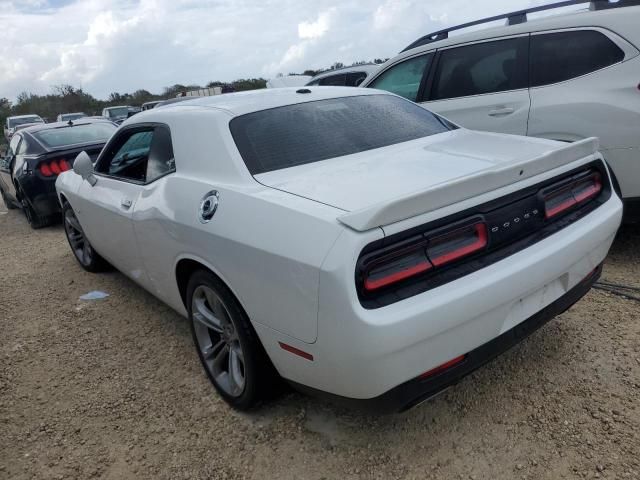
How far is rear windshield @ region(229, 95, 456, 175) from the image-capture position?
2508 mm

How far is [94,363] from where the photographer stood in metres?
3.18

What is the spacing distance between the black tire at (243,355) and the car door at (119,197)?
825mm

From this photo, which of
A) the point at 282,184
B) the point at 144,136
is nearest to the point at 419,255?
the point at 282,184

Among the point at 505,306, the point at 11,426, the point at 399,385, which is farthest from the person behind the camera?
the point at 11,426

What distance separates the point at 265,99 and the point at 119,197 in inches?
46.3

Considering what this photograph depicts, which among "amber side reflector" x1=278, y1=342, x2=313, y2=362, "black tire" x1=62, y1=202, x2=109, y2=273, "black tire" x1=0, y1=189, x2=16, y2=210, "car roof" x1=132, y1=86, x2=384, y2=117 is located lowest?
"black tire" x1=0, y1=189, x2=16, y2=210

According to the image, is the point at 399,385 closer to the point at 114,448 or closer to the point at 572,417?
the point at 572,417

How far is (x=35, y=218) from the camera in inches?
282

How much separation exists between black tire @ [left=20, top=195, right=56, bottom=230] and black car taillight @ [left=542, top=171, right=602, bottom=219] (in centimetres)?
682

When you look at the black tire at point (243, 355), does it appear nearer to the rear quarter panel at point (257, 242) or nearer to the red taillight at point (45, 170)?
the rear quarter panel at point (257, 242)

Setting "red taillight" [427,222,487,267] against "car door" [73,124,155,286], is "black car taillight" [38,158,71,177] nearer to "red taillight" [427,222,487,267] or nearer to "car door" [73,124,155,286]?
"car door" [73,124,155,286]

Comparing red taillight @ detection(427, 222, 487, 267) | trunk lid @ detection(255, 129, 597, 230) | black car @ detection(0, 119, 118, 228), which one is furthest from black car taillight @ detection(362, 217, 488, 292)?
black car @ detection(0, 119, 118, 228)

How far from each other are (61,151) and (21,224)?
1.81 m

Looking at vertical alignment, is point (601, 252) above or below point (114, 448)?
above
